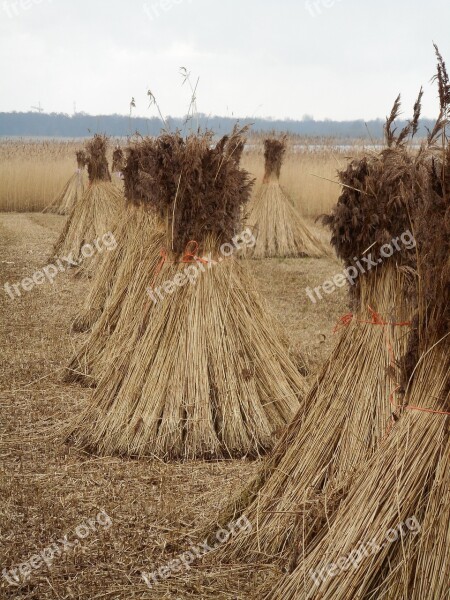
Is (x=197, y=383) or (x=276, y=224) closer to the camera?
(x=197, y=383)

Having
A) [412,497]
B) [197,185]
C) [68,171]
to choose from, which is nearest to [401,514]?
[412,497]

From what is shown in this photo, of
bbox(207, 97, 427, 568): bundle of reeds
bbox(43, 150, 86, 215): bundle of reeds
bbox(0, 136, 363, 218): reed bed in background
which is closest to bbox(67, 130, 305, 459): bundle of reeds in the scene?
bbox(207, 97, 427, 568): bundle of reeds

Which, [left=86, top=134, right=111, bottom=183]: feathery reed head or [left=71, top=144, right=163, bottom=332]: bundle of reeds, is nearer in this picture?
[left=71, top=144, right=163, bottom=332]: bundle of reeds

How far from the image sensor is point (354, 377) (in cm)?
295

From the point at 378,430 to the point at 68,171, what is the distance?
19160mm

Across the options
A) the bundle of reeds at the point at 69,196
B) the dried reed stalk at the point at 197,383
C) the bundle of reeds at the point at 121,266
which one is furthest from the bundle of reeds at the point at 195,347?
the bundle of reeds at the point at 69,196

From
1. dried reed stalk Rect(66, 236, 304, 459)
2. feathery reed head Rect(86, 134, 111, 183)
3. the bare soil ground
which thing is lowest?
the bare soil ground

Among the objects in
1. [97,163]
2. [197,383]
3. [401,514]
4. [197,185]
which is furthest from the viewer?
[97,163]

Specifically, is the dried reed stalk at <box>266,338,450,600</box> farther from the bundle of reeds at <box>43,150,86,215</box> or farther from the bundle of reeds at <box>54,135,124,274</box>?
the bundle of reeds at <box>43,150,86,215</box>

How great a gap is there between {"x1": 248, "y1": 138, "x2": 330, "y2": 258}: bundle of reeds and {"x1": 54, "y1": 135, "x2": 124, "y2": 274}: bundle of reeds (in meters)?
2.17

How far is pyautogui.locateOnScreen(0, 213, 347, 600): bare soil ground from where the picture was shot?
2.86m

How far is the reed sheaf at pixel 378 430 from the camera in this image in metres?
2.12

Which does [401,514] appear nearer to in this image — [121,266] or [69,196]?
[121,266]

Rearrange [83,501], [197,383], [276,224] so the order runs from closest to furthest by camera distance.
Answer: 1. [83,501]
2. [197,383]
3. [276,224]
